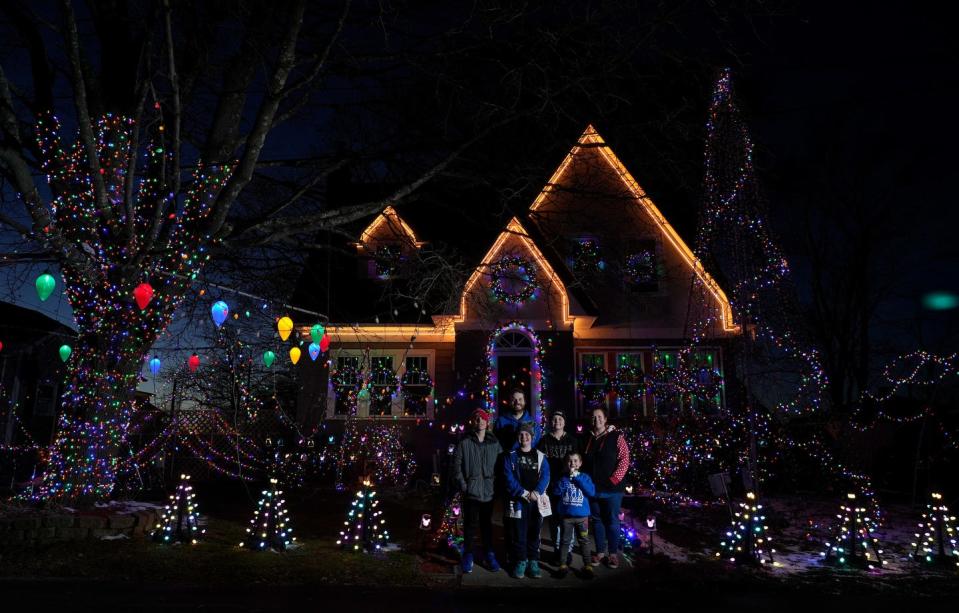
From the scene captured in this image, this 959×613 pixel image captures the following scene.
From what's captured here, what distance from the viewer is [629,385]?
51.2 ft

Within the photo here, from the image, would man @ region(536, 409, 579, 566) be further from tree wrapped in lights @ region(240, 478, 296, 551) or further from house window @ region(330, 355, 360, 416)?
house window @ region(330, 355, 360, 416)

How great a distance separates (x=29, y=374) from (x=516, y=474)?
23172 mm

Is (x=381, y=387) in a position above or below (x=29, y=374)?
below

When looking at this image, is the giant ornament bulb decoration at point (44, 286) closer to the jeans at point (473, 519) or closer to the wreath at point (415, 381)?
the jeans at point (473, 519)

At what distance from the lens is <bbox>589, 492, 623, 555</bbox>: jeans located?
24.6 feet

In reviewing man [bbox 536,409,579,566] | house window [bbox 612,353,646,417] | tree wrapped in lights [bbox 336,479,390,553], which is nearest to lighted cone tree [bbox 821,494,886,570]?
man [bbox 536,409,579,566]

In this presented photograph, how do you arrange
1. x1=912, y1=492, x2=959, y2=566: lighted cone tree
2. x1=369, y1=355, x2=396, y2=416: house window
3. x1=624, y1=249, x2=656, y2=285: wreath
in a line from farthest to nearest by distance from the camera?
x1=624, y1=249, x2=656, y2=285: wreath
x1=369, y1=355, x2=396, y2=416: house window
x1=912, y1=492, x2=959, y2=566: lighted cone tree

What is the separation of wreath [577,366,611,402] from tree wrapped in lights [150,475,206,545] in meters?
9.53

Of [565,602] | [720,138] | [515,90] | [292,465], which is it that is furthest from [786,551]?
[292,465]

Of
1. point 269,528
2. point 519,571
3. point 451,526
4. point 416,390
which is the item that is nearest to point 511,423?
point 451,526

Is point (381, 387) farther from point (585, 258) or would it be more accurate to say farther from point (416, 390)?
point (585, 258)

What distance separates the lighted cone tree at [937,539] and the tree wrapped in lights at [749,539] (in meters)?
1.97

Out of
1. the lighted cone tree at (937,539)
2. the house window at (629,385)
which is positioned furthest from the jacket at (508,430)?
the house window at (629,385)

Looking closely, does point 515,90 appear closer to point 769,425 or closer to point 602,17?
point 602,17
